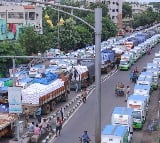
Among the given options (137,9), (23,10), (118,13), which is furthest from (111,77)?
(137,9)

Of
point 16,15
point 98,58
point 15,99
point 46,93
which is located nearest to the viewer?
point 98,58

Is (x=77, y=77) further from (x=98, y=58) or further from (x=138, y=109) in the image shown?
(x=98, y=58)

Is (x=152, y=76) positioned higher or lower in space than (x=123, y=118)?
higher

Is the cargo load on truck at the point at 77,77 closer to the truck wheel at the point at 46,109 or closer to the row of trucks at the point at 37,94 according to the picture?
the row of trucks at the point at 37,94

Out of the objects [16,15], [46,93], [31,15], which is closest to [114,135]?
[46,93]

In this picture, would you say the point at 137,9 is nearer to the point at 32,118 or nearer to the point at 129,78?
the point at 129,78

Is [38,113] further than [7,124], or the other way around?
[38,113]

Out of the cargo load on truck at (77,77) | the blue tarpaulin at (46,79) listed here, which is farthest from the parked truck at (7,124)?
the cargo load on truck at (77,77)
